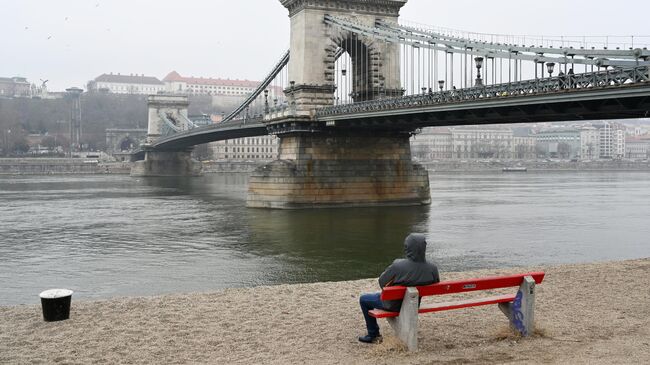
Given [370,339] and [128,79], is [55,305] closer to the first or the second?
[370,339]

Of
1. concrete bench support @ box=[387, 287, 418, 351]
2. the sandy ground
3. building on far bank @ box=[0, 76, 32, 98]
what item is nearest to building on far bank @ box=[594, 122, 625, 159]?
building on far bank @ box=[0, 76, 32, 98]

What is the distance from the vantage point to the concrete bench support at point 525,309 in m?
7.55

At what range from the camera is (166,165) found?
9369cm

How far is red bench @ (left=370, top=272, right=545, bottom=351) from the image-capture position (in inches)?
275

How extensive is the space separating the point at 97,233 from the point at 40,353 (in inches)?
804

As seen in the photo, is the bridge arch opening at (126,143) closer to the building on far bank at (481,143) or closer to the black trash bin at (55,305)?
the building on far bank at (481,143)

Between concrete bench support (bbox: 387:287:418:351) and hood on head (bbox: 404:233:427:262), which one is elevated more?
hood on head (bbox: 404:233:427:262)

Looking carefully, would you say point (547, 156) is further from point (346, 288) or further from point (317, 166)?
point (346, 288)

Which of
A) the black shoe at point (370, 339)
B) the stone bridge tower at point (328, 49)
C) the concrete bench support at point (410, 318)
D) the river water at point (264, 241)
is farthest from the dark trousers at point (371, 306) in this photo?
the stone bridge tower at point (328, 49)

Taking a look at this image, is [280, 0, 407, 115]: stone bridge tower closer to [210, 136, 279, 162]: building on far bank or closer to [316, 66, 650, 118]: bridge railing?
[316, 66, 650, 118]: bridge railing

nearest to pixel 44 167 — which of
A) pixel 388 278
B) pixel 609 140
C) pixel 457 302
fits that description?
pixel 388 278

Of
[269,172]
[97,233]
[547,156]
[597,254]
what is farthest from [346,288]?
[547,156]

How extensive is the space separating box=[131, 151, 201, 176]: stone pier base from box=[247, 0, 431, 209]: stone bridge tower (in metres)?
55.2

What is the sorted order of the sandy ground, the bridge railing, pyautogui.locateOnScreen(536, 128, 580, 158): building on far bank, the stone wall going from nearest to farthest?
the sandy ground < the bridge railing < the stone wall < pyautogui.locateOnScreen(536, 128, 580, 158): building on far bank
